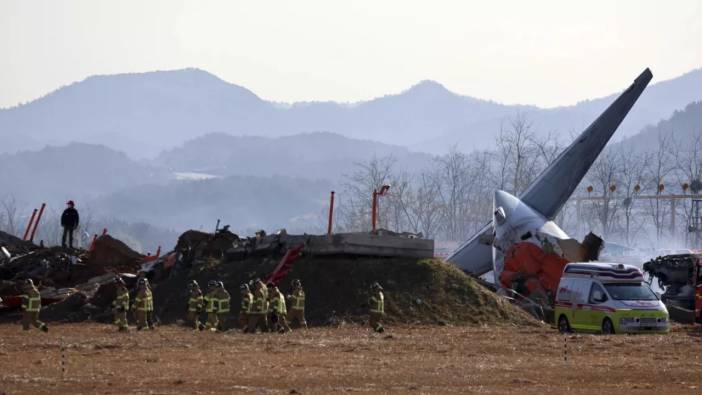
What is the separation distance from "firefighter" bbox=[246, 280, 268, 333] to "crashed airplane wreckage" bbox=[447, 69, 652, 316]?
558 inches

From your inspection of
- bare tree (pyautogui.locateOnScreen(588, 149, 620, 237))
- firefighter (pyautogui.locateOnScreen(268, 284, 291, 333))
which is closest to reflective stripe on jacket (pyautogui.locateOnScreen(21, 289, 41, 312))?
firefighter (pyautogui.locateOnScreen(268, 284, 291, 333))

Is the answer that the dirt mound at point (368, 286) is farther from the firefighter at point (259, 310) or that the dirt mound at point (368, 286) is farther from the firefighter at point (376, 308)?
the firefighter at point (259, 310)

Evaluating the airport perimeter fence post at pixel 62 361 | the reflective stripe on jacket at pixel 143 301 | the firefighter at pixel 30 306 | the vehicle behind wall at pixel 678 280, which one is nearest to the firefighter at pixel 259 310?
the reflective stripe on jacket at pixel 143 301

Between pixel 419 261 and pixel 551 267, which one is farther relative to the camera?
pixel 551 267

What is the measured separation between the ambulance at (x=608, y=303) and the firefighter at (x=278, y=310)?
8.95m

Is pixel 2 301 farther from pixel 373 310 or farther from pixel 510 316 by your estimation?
pixel 510 316

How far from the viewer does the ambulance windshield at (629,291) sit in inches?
1416

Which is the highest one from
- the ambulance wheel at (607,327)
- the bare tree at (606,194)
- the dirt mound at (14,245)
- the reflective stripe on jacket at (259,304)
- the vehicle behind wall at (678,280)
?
the bare tree at (606,194)

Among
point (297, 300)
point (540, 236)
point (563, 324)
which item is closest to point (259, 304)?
point (297, 300)

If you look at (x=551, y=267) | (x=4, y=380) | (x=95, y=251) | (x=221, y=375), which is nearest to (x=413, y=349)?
(x=221, y=375)

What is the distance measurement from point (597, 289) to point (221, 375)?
53.4 feet

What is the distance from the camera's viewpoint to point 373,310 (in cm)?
3675

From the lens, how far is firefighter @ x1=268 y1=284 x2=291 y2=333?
35.2 meters

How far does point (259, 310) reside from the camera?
35.3 m
